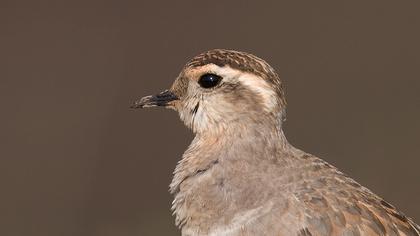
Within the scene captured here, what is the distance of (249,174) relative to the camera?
6.66 m

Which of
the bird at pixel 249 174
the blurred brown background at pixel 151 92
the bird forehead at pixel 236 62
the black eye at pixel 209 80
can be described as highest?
the bird forehead at pixel 236 62

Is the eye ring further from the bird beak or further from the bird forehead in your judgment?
the bird beak

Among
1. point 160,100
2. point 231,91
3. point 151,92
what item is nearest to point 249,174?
point 231,91

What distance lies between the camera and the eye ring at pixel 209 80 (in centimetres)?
695

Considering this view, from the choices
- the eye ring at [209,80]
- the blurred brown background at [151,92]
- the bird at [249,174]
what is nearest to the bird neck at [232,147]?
the bird at [249,174]

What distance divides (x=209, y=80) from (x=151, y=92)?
610cm

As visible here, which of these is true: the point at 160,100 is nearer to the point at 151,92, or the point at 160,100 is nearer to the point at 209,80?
the point at 209,80

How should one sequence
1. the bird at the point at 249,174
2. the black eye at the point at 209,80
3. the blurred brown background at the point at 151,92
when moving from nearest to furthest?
the bird at the point at 249,174 → the black eye at the point at 209,80 → the blurred brown background at the point at 151,92

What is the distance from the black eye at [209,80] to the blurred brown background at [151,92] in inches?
214

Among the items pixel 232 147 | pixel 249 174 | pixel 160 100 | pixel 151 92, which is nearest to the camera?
pixel 249 174

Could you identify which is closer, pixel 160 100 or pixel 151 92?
pixel 160 100

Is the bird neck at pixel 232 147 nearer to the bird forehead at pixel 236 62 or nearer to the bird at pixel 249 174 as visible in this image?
the bird at pixel 249 174

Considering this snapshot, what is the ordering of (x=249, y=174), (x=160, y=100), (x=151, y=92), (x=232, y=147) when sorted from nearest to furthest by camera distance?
(x=249, y=174) → (x=232, y=147) → (x=160, y=100) → (x=151, y=92)

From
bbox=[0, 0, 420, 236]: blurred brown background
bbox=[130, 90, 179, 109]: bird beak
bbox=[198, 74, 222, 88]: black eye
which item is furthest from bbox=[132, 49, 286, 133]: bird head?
bbox=[0, 0, 420, 236]: blurred brown background
